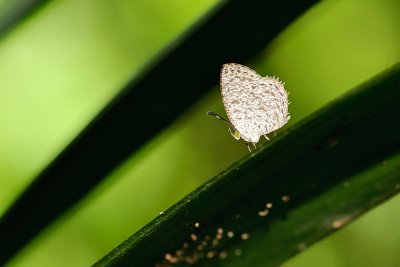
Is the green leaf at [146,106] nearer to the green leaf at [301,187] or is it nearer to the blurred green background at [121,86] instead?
the blurred green background at [121,86]

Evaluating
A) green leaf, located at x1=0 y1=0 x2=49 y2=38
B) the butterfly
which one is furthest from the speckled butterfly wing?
green leaf, located at x1=0 y1=0 x2=49 y2=38

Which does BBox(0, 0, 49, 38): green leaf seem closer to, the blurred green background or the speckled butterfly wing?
the blurred green background

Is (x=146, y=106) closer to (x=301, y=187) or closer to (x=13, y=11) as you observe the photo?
(x=13, y=11)

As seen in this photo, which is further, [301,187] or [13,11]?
[13,11]

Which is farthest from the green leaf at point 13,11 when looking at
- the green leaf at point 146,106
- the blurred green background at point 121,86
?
the green leaf at point 146,106

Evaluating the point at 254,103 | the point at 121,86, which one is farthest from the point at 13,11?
the point at 254,103

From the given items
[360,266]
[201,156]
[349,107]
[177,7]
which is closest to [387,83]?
[349,107]
